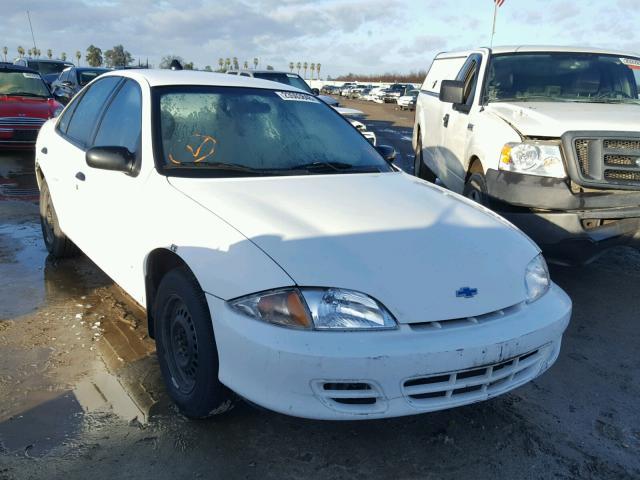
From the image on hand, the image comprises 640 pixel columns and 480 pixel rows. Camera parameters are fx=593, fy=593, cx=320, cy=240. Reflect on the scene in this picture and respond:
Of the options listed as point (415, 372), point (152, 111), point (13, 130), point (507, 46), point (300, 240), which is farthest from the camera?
point (13, 130)

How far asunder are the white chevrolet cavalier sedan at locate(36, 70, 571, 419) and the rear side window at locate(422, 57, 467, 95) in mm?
4017

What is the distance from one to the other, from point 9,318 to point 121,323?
2.53ft

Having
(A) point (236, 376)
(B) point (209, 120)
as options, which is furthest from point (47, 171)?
(A) point (236, 376)

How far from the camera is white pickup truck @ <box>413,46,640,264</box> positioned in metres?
4.44

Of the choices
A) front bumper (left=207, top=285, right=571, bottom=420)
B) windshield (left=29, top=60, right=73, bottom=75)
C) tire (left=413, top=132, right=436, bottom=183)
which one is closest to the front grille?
front bumper (left=207, top=285, right=571, bottom=420)

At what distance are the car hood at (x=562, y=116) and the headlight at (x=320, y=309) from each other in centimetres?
291

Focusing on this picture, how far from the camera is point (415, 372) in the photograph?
2.33 metres

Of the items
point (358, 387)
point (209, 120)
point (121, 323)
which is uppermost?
point (209, 120)

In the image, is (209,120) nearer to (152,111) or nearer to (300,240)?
(152,111)

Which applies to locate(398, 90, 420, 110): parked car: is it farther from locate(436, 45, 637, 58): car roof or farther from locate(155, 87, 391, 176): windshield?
locate(155, 87, 391, 176): windshield

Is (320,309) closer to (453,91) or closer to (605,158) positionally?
(605,158)

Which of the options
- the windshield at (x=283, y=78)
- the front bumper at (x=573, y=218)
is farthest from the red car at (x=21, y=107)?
the front bumper at (x=573, y=218)

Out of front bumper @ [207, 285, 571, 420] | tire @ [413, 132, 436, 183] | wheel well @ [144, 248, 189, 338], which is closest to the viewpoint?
front bumper @ [207, 285, 571, 420]

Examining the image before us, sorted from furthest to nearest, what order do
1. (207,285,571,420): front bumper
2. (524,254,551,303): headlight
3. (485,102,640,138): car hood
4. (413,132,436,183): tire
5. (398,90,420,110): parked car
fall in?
(398,90,420,110): parked car → (413,132,436,183): tire → (485,102,640,138): car hood → (524,254,551,303): headlight → (207,285,571,420): front bumper
